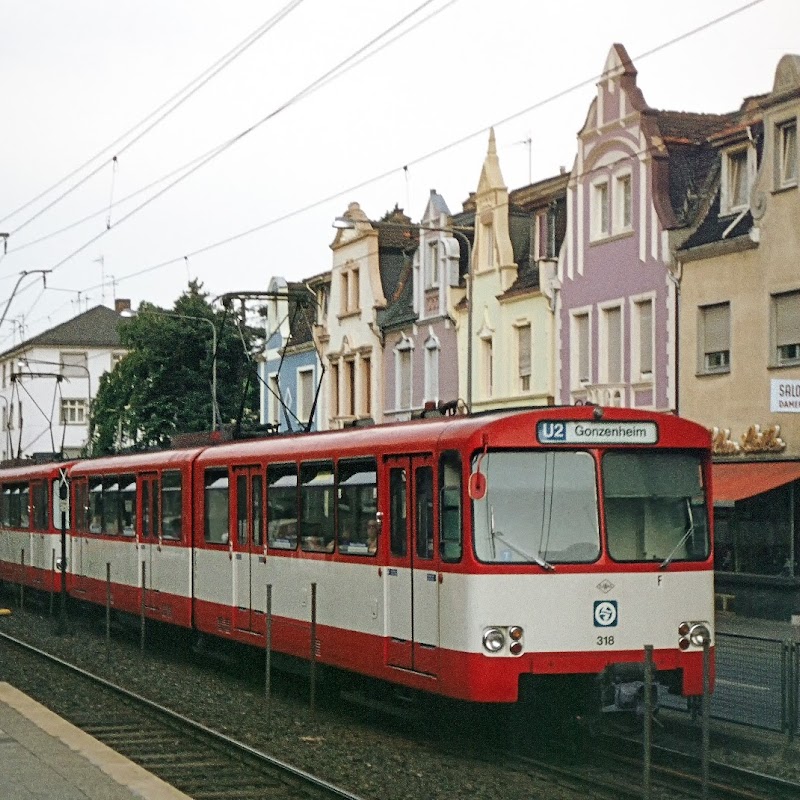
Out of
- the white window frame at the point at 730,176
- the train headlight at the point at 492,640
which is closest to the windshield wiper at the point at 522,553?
the train headlight at the point at 492,640

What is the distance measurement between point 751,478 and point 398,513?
16996 millimetres

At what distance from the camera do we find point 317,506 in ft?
56.7

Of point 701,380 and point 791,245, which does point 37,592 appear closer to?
point 701,380

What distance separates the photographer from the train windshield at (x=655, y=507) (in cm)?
1416

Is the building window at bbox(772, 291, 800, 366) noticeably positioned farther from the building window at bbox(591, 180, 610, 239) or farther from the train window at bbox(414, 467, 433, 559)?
the train window at bbox(414, 467, 433, 559)

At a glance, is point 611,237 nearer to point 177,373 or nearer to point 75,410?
point 177,373

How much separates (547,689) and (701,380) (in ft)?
67.8

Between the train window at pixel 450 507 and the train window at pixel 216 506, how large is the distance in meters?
6.52

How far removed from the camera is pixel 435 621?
46.9ft

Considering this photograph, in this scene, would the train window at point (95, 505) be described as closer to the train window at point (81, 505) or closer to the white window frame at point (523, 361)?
the train window at point (81, 505)

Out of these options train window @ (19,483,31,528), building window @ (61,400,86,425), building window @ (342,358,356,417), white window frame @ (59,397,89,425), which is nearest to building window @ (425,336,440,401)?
building window @ (342,358,356,417)

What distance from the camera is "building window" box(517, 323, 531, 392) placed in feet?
136

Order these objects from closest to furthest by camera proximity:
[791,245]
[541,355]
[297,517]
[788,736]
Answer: [788,736]
[297,517]
[791,245]
[541,355]

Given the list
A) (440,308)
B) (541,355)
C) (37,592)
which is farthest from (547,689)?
(440,308)
